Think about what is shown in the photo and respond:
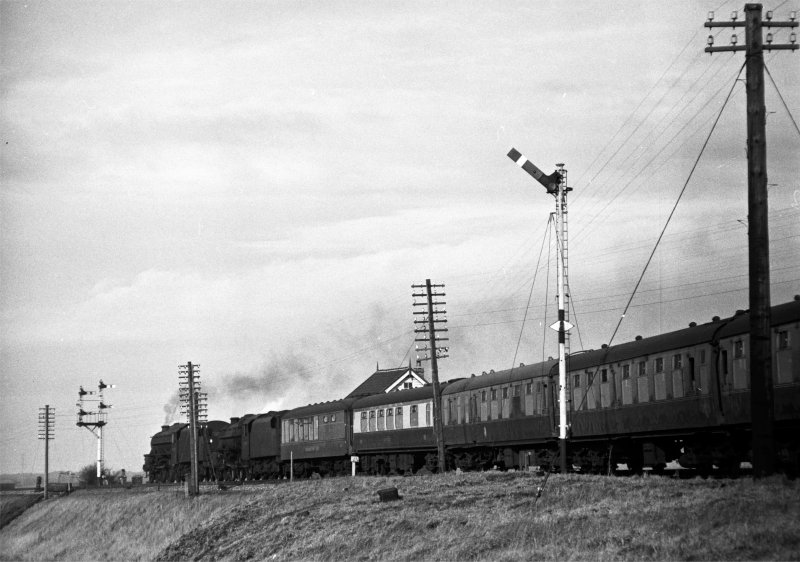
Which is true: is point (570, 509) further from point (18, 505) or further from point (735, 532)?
point (18, 505)

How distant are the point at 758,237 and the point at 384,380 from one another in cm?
8495

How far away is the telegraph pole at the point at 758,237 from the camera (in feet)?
71.9

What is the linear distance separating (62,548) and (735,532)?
45311 millimetres

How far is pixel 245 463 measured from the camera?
231ft

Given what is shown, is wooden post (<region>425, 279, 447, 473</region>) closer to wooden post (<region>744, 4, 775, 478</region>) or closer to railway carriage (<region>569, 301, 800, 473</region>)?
railway carriage (<region>569, 301, 800, 473</region>)

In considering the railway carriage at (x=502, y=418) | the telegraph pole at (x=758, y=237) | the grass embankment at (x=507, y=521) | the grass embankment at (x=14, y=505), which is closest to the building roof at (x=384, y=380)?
the grass embankment at (x=14, y=505)

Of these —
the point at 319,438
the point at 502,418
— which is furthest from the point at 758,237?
the point at 319,438

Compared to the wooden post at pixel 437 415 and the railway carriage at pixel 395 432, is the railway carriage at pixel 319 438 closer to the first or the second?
the railway carriage at pixel 395 432

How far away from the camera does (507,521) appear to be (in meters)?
21.7

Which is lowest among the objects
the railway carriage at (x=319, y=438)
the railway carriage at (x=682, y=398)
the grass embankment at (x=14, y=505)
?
the grass embankment at (x=14, y=505)

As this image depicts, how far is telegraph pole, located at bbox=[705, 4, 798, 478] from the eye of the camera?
71.9 feet

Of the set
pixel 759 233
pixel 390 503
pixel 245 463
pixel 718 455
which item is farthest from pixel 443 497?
pixel 245 463

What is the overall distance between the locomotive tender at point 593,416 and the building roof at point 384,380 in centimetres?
3842

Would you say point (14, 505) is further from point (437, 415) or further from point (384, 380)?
point (437, 415)
